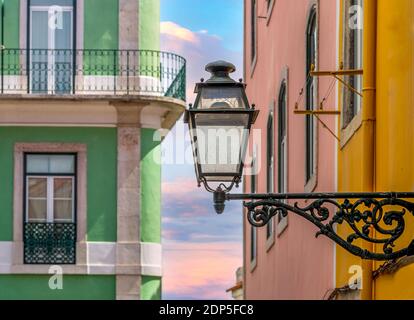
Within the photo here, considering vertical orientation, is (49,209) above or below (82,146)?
below

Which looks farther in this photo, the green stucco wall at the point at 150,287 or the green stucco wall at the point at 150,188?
the green stucco wall at the point at 150,188

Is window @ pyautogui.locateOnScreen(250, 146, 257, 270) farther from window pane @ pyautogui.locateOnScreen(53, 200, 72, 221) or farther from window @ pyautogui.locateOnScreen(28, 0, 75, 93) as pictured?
window @ pyautogui.locateOnScreen(28, 0, 75, 93)

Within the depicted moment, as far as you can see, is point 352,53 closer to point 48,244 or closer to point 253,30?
point 253,30

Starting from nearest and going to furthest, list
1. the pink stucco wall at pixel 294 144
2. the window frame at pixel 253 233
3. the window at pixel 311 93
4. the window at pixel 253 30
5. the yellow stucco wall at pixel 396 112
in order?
the yellow stucco wall at pixel 396 112 → the pink stucco wall at pixel 294 144 → the window at pixel 311 93 → the window frame at pixel 253 233 → the window at pixel 253 30

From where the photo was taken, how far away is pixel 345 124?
12391 mm

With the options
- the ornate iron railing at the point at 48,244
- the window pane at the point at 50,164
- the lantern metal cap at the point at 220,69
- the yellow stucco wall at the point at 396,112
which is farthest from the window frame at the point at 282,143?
the window pane at the point at 50,164

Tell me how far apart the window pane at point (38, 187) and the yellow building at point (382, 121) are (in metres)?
17.2

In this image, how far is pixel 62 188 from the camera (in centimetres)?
2917

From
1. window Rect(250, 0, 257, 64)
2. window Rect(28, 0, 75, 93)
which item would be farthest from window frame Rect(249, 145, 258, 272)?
window Rect(28, 0, 75, 93)

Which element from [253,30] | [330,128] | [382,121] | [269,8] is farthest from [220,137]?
[253,30]

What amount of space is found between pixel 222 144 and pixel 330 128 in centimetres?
476

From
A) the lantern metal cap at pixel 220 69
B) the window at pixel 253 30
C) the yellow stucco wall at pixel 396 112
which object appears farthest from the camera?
the window at pixel 253 30

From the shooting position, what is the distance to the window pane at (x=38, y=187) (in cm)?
2908

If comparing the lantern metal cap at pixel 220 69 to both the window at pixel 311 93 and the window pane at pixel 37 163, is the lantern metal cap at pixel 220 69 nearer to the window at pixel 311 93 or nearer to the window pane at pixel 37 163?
the window at pixel 311 93
